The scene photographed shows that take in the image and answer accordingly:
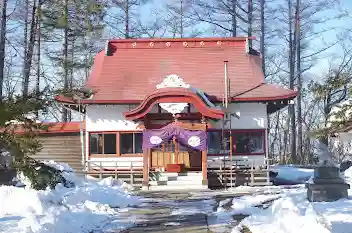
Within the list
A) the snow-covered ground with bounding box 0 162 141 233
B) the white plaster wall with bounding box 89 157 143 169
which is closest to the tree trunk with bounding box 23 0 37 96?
the white plaster wall with bounding box 89 157 143 169

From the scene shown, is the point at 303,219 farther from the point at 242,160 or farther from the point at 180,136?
the point at 242,160

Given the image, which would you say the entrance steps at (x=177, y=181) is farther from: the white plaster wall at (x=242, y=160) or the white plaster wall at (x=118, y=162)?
the white plaster wall at (x=118, y=162)

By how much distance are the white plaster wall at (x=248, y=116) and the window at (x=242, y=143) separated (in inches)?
12.9

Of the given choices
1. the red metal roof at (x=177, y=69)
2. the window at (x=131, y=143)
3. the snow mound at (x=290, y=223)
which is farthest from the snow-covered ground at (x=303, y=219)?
the red metal roof at (x=177, y=69)

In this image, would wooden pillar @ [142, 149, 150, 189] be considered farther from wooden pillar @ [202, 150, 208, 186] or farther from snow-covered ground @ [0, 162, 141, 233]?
snow-covered ground @ [0, 162, 141, 233]

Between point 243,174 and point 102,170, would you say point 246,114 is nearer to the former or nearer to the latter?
point 243,174

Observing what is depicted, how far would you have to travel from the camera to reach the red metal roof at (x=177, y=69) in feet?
78.8

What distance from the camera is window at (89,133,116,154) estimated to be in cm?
2414

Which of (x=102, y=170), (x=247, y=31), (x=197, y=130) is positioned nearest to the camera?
(x=197, y=130)

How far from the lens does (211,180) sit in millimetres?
22547

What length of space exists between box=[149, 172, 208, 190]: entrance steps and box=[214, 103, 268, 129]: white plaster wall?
2890mm

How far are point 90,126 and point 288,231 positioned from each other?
16649 millimetres

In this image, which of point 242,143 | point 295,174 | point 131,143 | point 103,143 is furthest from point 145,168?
point 295,174

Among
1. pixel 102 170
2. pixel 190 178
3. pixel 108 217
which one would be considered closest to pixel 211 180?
pixel 190 178
